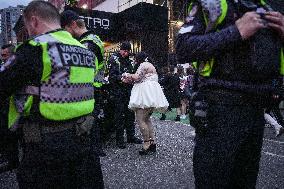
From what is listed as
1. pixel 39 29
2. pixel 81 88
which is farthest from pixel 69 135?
pixel 39 29

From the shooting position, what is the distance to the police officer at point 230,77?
5.84 feet

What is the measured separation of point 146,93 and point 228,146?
211 inches

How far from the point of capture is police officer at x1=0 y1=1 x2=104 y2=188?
2.24m

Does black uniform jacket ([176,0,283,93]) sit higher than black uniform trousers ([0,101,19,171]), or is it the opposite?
black uniform jacket ([176,0,283,93])

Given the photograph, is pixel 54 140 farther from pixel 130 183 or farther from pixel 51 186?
pixel 130 183

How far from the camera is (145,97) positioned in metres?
7.12

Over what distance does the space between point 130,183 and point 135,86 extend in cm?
292

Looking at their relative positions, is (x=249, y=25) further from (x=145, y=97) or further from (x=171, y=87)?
(x=171, y=87)

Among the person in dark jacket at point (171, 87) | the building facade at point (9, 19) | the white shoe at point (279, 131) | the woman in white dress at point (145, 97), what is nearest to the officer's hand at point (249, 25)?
the woman in white dress at point (145, 97)

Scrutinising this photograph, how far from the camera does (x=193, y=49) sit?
1835 millimetres

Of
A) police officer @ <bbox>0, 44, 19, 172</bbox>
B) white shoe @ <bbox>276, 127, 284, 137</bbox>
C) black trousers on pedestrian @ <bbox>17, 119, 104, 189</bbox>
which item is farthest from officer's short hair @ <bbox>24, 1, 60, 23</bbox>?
white shoe @ <bbox>276, 127, 284, 137</bbox>

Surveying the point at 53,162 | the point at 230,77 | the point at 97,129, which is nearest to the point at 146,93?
the point at 97,129

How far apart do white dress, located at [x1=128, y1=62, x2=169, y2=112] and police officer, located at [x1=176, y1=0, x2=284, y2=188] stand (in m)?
5.17

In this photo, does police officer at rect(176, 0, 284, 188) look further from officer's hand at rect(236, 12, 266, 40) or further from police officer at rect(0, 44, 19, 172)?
police officer at rect(0, 44, 19, 172)
